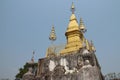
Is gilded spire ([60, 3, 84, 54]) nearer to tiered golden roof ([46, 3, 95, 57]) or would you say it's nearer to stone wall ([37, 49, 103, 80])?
tiered golden roof ([46, 3, 95, 57])

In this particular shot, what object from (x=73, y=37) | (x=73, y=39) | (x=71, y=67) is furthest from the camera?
(x=73, y=37)

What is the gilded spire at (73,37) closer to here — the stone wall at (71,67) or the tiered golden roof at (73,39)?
the tiered golden roof at (73,39)

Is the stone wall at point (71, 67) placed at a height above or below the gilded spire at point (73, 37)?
below

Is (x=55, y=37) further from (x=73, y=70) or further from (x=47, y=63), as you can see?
(x=73, y=70)

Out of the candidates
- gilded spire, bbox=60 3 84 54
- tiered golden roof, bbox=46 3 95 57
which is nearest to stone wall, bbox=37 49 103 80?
tiered golden roof, bbox=46 3 95 57

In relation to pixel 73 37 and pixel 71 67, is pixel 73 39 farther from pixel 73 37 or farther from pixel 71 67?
pixel 71 67

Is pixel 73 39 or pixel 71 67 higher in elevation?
pixel 73 39

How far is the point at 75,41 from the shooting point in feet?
67.5

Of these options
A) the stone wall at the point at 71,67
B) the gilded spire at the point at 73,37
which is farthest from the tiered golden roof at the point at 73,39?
the stone wall at the point at 71,67

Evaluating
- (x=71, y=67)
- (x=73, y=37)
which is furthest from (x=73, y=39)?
(x=71, y=67)

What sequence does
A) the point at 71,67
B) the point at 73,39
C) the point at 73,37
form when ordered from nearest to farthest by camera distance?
the point at 71,67 → the point at 73,39 → the point at 73,37

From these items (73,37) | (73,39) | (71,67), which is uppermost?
(73,37)

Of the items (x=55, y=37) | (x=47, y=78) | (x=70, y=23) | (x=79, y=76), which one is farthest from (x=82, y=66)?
(x=70, y=23)

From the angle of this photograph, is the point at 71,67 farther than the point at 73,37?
No
